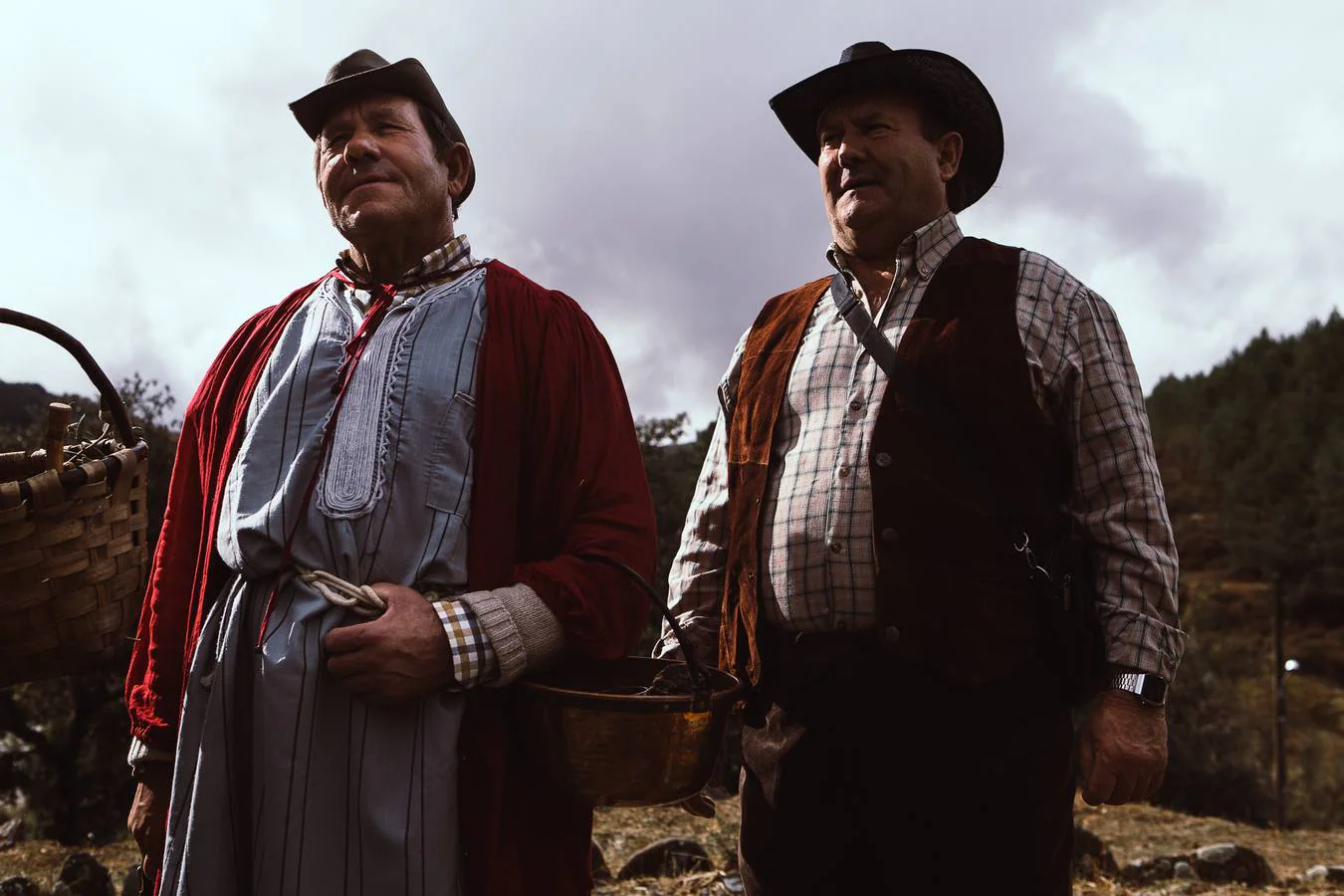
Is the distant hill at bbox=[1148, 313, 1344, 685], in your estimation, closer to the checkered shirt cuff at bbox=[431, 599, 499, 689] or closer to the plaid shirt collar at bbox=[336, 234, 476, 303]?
the plaid shirt collar at bbox=[336, 234, 476, 303]

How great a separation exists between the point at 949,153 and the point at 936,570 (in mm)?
1165

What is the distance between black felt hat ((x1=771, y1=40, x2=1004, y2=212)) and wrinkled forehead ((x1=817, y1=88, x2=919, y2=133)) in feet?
0.05

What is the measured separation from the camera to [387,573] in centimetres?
192

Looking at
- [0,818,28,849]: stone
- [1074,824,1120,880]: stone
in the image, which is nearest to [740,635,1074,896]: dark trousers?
[1074,824,1120,880]: stone

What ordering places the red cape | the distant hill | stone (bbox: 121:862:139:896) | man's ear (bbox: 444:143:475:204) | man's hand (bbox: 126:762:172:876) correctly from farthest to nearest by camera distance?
the distant hill < stone (bbox: 121:862:139:896) < man's ear (bbox: 444:143:475:204) < man's hand (bbox: 126:762:172:876) < the red cape

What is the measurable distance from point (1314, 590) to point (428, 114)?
43253 millimetres

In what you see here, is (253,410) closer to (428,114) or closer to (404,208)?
(404,208)

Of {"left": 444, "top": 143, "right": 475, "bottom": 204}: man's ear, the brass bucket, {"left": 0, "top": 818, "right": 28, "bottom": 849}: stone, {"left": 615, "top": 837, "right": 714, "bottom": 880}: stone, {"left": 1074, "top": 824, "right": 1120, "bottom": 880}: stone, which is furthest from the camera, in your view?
{"left": 0, "top": 818, "right": 28, "bottom": 849}: stone

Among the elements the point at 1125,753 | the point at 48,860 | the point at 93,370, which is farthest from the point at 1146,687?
the point at 48,860

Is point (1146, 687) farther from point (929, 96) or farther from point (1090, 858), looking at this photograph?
point (1090, 858)

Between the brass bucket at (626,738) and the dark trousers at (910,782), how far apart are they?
44 cm

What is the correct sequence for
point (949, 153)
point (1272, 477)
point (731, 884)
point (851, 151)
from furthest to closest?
1. point (1272, 477)
2. point (731, 884)
3. point (949, 153)
4. point (851, 151)

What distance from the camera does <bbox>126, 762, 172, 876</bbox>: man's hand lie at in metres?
2.12

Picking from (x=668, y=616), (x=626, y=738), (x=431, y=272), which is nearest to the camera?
(x=626, y=738)
